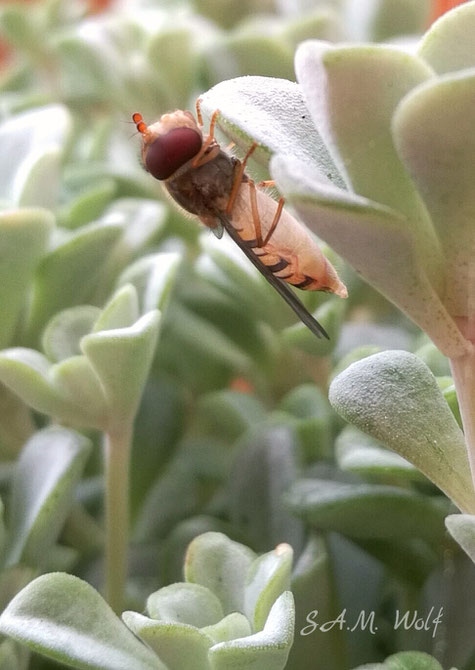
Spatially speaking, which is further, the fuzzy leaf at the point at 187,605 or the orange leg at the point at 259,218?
the orange leg at the point at 259,218

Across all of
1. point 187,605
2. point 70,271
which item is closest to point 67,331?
point 70,271

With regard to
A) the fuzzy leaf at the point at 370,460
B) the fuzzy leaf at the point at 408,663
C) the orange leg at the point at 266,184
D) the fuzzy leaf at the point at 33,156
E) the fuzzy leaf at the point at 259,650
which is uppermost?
the fuzzy leaf at the point at 33,156

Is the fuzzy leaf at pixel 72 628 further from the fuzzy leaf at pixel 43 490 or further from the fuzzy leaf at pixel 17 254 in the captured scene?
the fuzzy leaf at pixel 17 254

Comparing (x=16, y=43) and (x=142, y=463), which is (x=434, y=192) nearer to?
(x=142, y=463)

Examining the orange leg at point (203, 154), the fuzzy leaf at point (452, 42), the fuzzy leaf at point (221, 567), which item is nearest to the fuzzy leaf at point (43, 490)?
the fuzzy leaf at point (221, 567)

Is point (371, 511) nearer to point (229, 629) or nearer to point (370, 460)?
point (370, 460)
